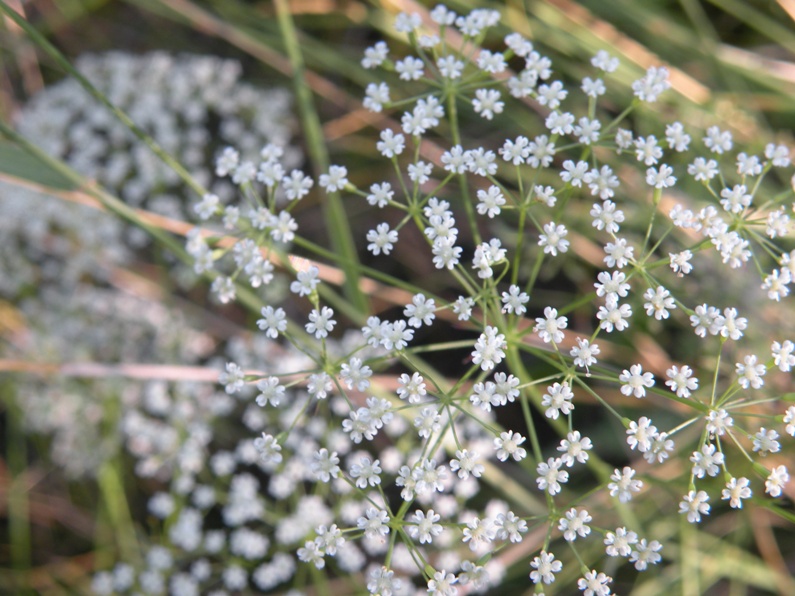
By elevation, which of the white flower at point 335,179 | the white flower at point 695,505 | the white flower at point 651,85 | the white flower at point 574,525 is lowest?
the white flower at point 574,525

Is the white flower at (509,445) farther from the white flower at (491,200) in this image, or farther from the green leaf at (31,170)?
the green leaf at (31,170)

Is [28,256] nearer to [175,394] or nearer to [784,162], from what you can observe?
[175,394]

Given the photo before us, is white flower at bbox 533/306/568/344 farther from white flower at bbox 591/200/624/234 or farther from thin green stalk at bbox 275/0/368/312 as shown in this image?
thin green stalk at bbox 275/0/368/312

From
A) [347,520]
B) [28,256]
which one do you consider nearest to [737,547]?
[347,520]

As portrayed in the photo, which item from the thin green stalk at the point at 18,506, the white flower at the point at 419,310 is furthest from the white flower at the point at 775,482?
the thin green stalk at the point at 18,506

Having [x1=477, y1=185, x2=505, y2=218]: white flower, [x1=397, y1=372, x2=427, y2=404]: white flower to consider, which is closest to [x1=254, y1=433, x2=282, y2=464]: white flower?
[x1=397, y1=372, x2=427, y2=404]: white flower
